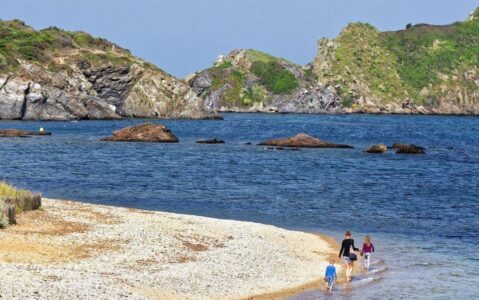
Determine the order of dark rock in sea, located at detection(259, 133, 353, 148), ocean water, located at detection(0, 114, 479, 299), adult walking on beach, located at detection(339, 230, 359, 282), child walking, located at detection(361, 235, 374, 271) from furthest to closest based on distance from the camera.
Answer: dark rock in sea, located at detection(259, 133, 353, 148)
ocean water, located at detection(0, 114, 479, 299)
child walking, located at detection(361, 235, 374, 271)
adult walking on beach, located at detection(339, 230, 359, 282)

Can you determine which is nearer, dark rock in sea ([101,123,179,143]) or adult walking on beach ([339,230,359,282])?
adult walking on beach ([339,230,359,282])

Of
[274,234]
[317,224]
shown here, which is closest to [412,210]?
[317,224]

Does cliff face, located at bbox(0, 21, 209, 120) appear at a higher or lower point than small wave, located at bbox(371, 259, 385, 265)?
higher

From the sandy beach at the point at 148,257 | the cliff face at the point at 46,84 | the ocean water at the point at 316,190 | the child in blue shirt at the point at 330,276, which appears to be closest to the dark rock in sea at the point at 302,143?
the ocean water at the point at 316,190

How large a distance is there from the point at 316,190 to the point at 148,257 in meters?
33.5

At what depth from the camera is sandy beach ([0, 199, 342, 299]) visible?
2373 centimetres

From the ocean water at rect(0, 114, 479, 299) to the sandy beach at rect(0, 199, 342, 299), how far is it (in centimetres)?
279

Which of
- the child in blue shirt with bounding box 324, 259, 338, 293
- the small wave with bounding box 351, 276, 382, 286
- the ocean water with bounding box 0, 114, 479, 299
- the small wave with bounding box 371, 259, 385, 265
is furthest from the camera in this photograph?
the small wave with bounding box 371, 259, 385, 265

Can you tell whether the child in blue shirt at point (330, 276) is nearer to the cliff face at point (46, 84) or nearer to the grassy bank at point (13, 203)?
the grassy bank at point (13, 203)

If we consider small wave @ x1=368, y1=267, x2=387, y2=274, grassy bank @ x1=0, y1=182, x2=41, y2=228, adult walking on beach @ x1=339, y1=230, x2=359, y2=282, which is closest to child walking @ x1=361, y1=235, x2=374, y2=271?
small wave @ x1=368, y1=267, x2=387, y2=274

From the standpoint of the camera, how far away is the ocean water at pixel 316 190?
33.3 m

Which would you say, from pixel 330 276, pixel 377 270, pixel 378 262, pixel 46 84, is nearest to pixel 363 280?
pixel 377 270

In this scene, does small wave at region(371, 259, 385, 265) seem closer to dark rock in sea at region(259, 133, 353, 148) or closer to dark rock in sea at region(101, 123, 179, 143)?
dark rock in sea at region(259, 133, 353, 148)

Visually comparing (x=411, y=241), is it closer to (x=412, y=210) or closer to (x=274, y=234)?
(x=274, y=234)
